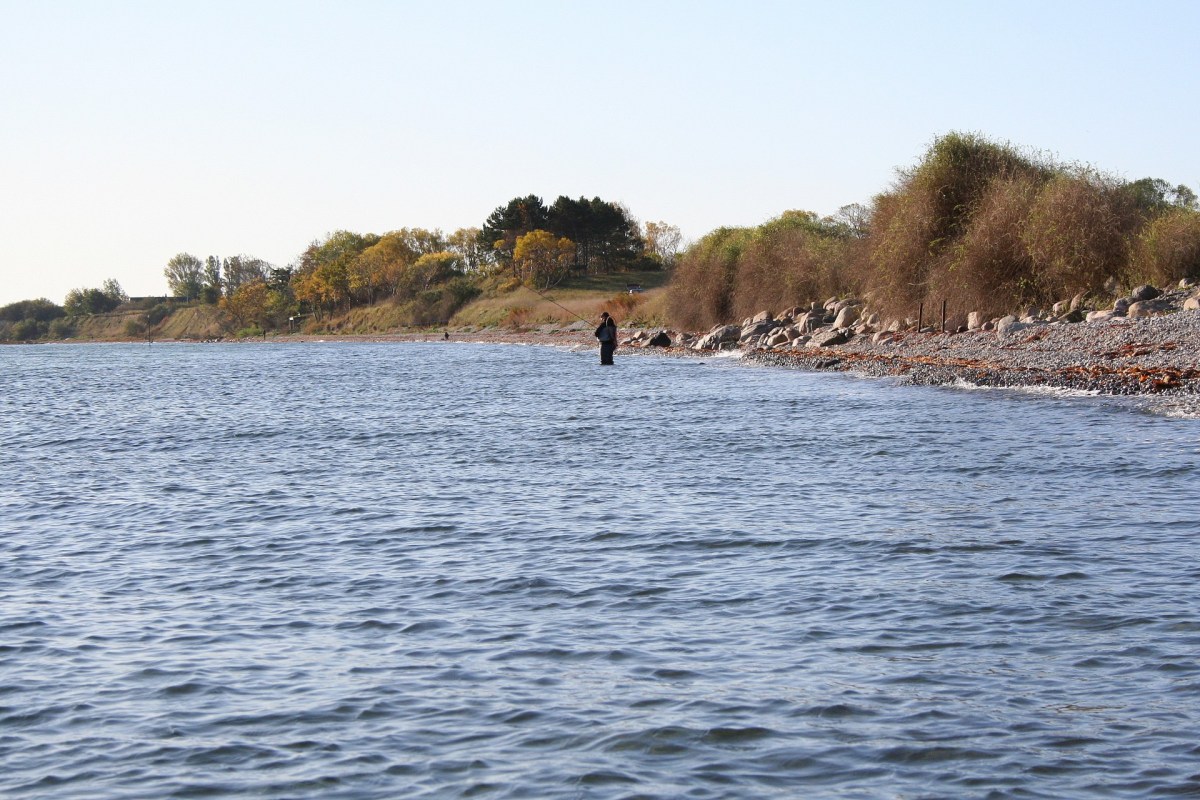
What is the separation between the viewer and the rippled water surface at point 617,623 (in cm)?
724

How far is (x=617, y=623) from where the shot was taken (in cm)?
1024

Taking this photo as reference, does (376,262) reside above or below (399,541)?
above

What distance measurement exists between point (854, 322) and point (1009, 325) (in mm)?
16628

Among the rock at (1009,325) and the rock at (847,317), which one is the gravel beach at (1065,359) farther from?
the rock at (847,317)

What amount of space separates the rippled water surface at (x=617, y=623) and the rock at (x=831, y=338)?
35071 millimetres

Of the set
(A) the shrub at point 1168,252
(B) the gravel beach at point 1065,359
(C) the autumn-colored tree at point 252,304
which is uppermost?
(C) the autumn-colored tree at point 252,304

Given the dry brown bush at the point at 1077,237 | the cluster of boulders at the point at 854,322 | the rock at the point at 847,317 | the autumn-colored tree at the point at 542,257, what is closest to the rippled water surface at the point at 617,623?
the cluster of boulders at the point at 854,322

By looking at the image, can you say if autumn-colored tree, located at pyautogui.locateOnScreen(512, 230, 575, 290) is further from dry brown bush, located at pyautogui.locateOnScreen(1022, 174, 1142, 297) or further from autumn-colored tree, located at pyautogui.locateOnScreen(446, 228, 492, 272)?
dry brown bush, located at pyautogui.locateOnScreen(1022, 174, 1142, 297)

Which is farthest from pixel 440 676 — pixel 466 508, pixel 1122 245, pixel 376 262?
pixel 376 262

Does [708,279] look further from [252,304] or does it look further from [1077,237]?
[252,304]

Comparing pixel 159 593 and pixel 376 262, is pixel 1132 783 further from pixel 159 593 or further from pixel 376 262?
pixel 376 262

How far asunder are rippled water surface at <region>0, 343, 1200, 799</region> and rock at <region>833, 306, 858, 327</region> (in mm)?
38967

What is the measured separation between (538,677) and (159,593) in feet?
15.2

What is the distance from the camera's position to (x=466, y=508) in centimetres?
1645
